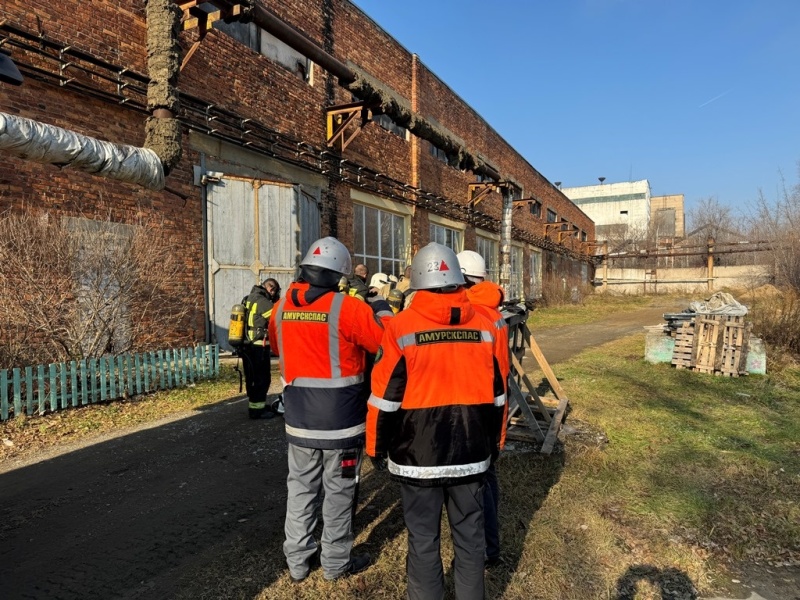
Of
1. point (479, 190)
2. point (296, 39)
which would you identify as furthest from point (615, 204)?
point (296, 39)

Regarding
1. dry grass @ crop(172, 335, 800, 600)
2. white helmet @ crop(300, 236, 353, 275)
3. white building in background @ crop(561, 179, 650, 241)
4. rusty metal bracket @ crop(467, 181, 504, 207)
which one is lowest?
dry grass @ crop(172, 335, 800, 600)

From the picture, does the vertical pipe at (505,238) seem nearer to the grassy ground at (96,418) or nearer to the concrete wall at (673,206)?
the grassy ground at (96,418)

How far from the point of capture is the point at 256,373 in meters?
5.88

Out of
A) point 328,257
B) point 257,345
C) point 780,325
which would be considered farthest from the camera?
point 780,325

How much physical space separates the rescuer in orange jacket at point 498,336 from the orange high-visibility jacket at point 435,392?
0.66 ft

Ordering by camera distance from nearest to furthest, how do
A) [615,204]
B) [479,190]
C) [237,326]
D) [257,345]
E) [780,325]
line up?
[237,326] < [257,345] < [780,325] < [479,190] < [615,204]

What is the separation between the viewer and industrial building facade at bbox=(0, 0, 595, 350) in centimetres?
694

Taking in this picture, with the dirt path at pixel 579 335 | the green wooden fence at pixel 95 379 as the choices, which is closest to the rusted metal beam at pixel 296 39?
the green wooden fence at pixel 95 379

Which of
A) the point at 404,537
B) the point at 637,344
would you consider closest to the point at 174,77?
the point at 404,537

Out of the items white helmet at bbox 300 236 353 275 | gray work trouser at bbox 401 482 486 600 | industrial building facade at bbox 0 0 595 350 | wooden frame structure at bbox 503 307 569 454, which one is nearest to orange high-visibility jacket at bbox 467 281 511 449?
gray work trouser at bbox 401 482 486 600

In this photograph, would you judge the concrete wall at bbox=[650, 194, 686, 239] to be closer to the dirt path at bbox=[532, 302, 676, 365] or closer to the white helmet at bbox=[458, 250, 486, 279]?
the dirt path at bbox=[532, 302, 676, 365]

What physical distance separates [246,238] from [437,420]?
8130mm

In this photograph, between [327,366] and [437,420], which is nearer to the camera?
[437,420]

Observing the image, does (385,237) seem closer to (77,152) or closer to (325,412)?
(77,152)
